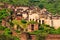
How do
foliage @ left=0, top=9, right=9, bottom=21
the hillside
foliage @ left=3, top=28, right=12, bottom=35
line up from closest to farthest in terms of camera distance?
1. foliage @ left=3, top=28, right=12, bottom=35
2. foliage @ left=0, top=9, right=9, bottom=21
3. the hillside

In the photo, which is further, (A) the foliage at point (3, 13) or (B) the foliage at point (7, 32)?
(A) the foliage at point (3, 13)

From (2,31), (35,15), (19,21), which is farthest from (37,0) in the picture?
(2,31)

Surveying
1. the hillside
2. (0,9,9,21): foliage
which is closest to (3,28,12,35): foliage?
(0,9,9,21): foliage

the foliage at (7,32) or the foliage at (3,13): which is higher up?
the foliage at (3,13)

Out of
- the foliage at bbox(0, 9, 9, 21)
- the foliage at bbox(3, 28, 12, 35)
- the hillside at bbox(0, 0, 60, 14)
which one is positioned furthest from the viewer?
the hillside at bbox(0, 0, 60, 14)

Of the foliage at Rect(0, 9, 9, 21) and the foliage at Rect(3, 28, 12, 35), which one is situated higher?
the foliage at Rect(0, 9, 9, 21)

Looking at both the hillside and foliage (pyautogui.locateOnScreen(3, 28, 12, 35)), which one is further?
the hillside

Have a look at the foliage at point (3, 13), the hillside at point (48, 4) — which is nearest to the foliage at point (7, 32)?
the foliage at point (3, 13)

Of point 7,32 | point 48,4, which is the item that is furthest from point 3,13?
point 48,4

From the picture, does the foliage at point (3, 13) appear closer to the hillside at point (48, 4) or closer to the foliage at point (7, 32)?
the foliage at point (7, 32)

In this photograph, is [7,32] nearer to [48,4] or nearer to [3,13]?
[3,13]

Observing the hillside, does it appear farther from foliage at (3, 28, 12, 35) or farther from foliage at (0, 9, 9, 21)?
foliage at (3, 28, 12, 35)

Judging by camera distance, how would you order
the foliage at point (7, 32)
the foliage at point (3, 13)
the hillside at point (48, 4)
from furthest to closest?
the hillside at point (48, 4), the foliage at point (3, 13), the foliage at point (7, 32)

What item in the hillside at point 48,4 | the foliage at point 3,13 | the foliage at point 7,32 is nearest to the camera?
the foliage at point 7,32
